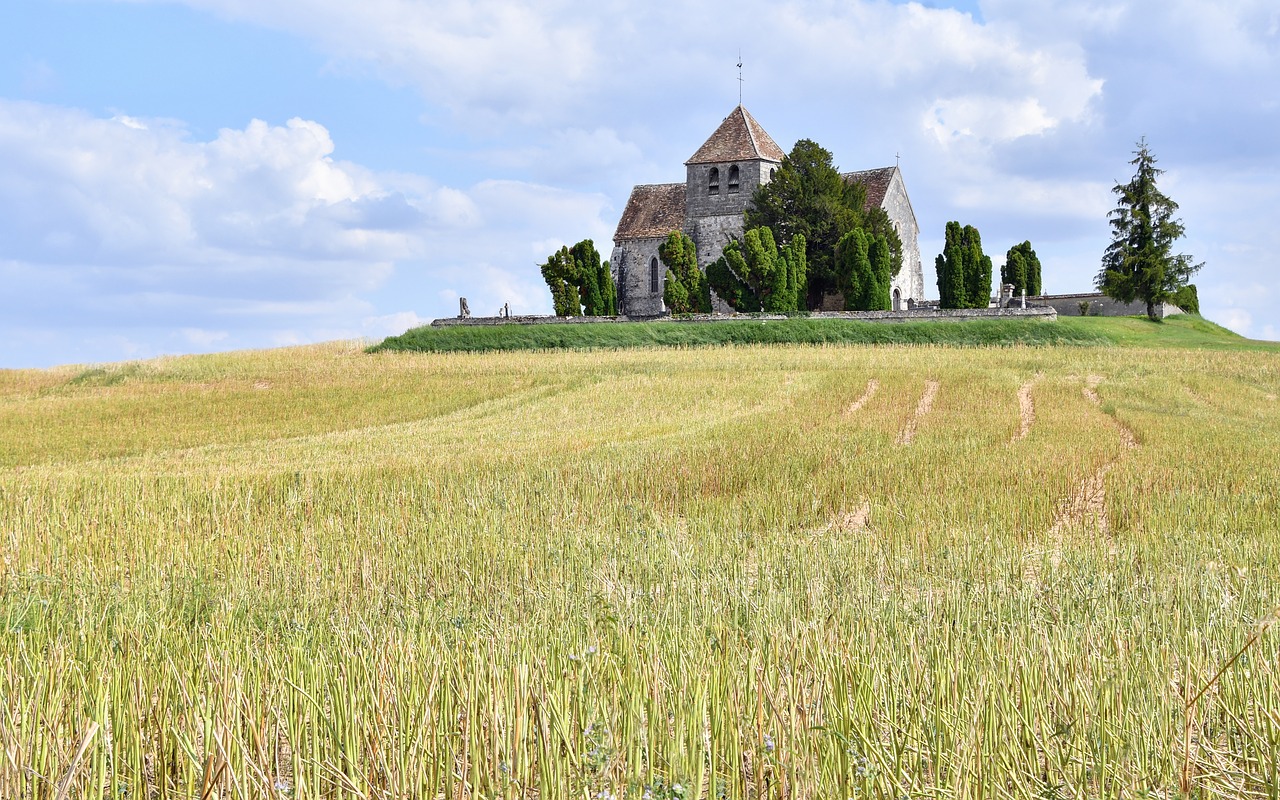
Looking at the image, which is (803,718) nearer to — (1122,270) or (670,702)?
(670,702)

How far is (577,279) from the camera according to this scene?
55.4 metres

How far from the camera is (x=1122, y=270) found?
51.6 metres

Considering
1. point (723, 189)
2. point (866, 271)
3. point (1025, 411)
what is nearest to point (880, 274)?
point (866, 271)

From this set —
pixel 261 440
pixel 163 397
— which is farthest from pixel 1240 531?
pixel 163 397

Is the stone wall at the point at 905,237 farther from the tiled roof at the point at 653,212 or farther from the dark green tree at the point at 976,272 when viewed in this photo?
the tiled roof at the point at 653,212

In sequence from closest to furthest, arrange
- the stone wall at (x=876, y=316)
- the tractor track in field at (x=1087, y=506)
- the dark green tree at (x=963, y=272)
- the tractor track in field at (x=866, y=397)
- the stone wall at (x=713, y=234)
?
the tractor track in field at (x=1087, y=506), the tractor track in field at (x=866, y=397), the stone wall at (x=876, y=316), the dark green tree at (x=963, y=272), the stone wall at (x=713, y=234)

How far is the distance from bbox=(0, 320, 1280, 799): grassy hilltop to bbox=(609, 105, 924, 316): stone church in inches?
1613

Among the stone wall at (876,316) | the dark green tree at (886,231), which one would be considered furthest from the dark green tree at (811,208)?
the stone wall at (876,316)

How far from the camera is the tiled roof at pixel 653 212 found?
61.6 m

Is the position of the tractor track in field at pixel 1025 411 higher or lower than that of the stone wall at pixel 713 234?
lower

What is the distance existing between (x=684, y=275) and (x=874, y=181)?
14.5m

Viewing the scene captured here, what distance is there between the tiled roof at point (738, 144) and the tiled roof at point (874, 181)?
4.67 metres

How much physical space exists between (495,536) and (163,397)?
23.9 m

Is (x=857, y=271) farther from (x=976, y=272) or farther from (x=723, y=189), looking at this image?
(x=723, y=189)
